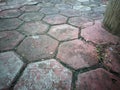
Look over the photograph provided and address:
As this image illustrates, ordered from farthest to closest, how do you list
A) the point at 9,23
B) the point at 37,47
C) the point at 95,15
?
the point at 95,15, the point at 9,23, the point at 37,47

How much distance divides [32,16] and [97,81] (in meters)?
1.53

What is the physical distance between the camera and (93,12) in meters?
2.22

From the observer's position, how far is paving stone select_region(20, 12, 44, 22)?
1.97m

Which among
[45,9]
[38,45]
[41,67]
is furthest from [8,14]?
[41,67]

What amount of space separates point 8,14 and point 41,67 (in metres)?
1.43

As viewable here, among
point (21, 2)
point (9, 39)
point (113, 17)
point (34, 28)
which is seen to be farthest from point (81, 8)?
point (9, 39)

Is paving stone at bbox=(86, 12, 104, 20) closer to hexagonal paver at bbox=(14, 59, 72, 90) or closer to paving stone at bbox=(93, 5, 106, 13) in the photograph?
paving stone at bbox=(93, 5, 106, 13)

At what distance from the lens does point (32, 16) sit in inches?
81.3

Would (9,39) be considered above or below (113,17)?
below

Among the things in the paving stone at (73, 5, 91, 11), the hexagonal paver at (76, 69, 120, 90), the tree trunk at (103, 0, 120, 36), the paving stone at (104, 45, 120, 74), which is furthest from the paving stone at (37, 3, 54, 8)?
the hexagonal paver at (76, 69, 120, 90)

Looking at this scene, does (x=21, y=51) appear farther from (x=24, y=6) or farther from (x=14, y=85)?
(x=24, y=6)

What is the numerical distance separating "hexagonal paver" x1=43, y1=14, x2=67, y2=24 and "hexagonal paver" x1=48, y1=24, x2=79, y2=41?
0.45ft

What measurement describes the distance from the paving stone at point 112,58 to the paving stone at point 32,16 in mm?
1208

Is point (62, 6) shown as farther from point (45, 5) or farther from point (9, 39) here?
point (9, 39)
